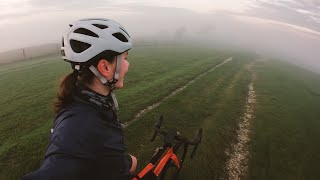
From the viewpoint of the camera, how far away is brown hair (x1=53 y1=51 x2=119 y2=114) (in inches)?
180

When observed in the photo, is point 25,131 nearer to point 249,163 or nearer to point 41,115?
point 41,115

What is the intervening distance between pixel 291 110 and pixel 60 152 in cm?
3422

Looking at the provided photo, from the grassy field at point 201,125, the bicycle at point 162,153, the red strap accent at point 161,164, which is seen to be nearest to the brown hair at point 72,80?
the bicycle at point 162,153

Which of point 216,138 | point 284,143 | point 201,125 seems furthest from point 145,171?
point 284,143

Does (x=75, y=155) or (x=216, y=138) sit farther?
(x=216, y=138)

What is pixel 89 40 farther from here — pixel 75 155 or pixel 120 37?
pixel 75 155

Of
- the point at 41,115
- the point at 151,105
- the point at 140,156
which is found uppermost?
the point at 140,156

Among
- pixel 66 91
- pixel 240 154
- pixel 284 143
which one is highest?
pixel 66 91

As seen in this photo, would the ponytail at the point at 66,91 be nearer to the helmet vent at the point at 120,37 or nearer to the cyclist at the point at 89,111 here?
the cyclist at the point at 89,111

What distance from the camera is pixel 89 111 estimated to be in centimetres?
409

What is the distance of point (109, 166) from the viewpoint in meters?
3.95

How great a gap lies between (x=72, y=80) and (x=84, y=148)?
1689mm

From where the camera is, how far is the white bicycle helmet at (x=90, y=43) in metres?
4.99

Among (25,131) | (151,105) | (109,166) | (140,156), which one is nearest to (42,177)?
(109,166)
